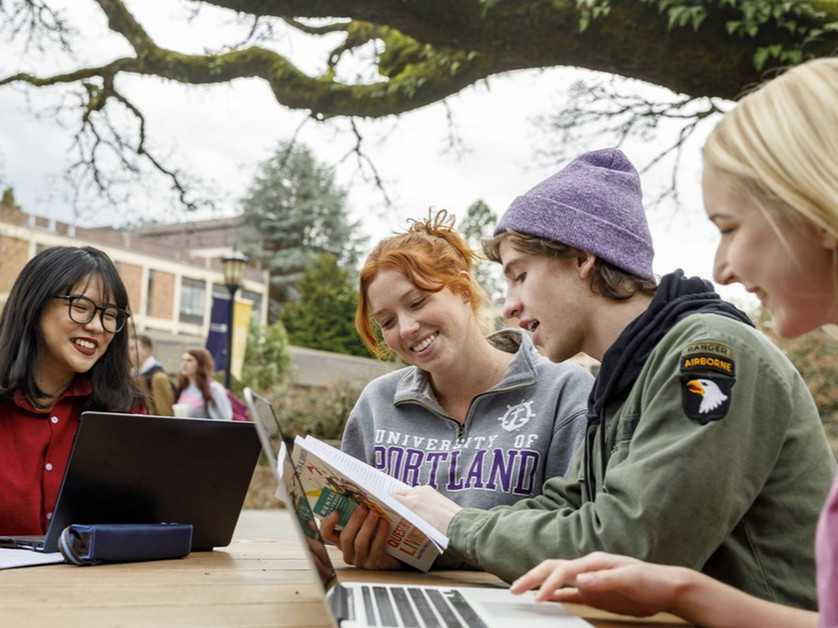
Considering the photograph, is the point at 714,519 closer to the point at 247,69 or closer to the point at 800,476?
the point at 800,476

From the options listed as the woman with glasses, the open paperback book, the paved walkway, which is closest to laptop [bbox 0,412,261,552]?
the open paperback book

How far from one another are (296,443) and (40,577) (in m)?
0.47

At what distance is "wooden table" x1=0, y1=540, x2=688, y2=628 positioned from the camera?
47.3 inches

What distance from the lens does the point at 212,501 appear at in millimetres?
1948

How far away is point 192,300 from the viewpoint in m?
37.3

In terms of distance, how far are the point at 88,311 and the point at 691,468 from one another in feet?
5.44

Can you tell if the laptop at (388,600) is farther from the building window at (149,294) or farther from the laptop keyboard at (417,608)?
the building window at (149,294)

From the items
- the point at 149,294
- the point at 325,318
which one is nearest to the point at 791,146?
the point at 325,318

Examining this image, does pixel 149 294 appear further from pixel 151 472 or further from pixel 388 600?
pixel 388 600

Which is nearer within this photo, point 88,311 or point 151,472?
point 151,472

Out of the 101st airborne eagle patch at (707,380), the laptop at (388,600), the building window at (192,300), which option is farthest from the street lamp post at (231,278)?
the building window at (192,300)

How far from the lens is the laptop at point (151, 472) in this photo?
1733mm

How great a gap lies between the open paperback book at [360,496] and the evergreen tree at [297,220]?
32175 mm

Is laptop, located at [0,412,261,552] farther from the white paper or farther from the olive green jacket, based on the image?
the olive green jacket
